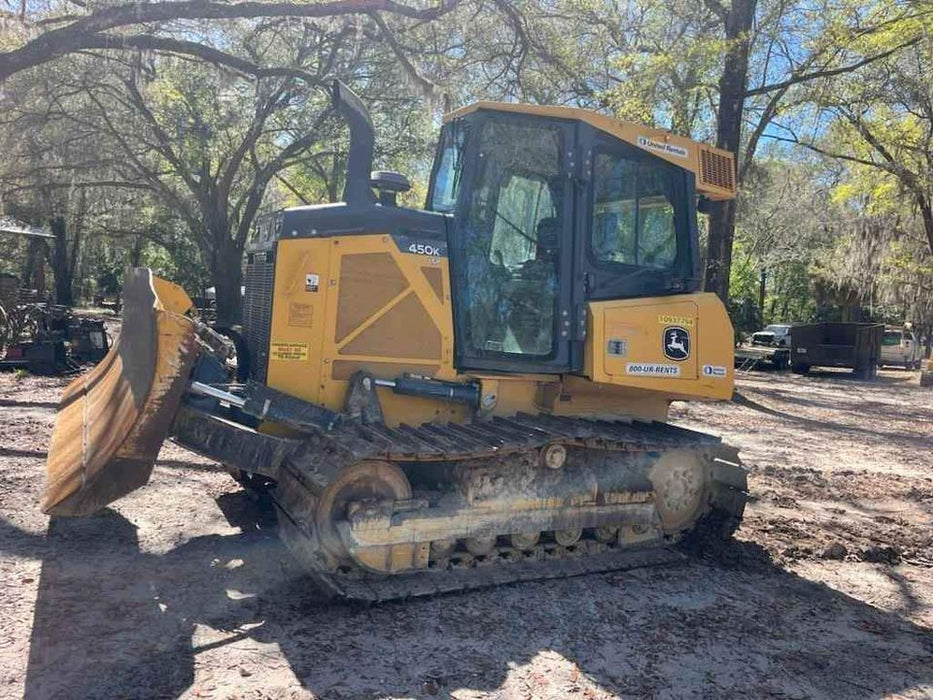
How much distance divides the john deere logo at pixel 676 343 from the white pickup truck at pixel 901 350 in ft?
85.7

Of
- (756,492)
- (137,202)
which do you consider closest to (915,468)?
(756,492)

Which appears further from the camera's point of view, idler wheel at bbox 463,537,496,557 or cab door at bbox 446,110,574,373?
cab door at bbox 446,110,574,373

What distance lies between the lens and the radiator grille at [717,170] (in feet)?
19.9

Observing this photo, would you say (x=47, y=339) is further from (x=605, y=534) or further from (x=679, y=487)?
(x=679, y=487)

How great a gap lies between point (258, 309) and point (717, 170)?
3601 mm

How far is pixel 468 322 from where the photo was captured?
535 cm

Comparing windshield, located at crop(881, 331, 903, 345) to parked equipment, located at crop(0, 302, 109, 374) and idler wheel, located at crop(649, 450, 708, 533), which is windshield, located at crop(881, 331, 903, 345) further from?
idler wheel, located at crop(649, 450, 708, 533)

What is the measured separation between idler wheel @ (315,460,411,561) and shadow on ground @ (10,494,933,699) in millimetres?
381

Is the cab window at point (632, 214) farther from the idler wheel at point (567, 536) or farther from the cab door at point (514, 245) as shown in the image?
the idler wheel at point (567, 536)

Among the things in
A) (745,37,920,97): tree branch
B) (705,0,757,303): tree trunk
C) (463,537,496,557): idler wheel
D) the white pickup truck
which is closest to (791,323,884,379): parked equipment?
the white pickup truck

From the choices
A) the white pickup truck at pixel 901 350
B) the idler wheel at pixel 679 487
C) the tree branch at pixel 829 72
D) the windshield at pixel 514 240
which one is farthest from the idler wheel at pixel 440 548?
the white pickup truck at pixel 901 350

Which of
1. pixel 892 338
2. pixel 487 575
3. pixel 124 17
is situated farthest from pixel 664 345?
pixel 892 338

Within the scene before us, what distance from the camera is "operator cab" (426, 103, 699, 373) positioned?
17.4ft

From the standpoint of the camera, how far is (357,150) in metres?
5.31
